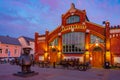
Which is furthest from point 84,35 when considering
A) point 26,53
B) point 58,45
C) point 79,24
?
point 26,53

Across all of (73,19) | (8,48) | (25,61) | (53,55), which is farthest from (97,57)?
(8,48)

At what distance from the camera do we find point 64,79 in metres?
12.4

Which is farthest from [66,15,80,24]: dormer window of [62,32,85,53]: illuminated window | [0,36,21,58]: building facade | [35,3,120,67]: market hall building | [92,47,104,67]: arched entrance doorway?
[0,36,21,58]: building facade

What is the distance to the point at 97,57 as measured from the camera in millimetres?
24219

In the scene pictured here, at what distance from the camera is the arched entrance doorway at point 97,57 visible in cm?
2394

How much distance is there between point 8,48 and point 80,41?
23.2 meters

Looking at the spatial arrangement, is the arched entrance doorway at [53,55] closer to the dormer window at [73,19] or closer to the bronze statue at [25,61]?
the dormer window at [73,19]

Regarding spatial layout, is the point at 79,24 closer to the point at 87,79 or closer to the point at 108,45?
the point at 108,45

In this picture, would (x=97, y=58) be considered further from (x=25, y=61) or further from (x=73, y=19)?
(x=25, y=61)

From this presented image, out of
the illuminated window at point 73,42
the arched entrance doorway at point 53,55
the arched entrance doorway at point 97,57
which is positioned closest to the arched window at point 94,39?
the arched entrance doorway at point 97,57

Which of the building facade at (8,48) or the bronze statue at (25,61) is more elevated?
the building facade at (8,48)

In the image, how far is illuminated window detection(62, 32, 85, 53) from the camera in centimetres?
2617

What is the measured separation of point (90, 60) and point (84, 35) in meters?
4.45

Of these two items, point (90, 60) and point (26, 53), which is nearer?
point (26, 53)
